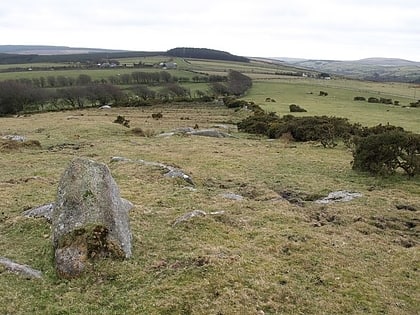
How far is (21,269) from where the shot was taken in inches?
535

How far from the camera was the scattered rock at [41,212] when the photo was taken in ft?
58.7

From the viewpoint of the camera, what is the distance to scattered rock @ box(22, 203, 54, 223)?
58.7ft

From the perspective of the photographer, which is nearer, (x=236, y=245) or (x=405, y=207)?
(x=236, y=245)

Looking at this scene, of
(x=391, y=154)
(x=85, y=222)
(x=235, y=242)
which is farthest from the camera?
(x=391, y=154)

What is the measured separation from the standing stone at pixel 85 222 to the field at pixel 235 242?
46cm

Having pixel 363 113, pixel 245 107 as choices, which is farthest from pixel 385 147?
pixel 245 107

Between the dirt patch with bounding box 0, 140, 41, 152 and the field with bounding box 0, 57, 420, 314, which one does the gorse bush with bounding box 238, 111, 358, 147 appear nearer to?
the field with bounding box 0, 57, 420, 314

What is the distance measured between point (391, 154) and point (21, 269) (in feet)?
73.0

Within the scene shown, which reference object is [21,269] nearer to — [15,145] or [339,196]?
[339,196]

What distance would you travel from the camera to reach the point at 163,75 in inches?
5674

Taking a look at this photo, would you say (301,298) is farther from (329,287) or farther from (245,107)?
(245,107)

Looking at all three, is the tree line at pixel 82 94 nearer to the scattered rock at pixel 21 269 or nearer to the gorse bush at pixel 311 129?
the gorse bush at pixel 311 129

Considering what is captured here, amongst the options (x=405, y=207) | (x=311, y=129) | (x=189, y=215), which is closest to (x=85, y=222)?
(x=189, y=215)

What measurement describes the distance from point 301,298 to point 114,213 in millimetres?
6625
